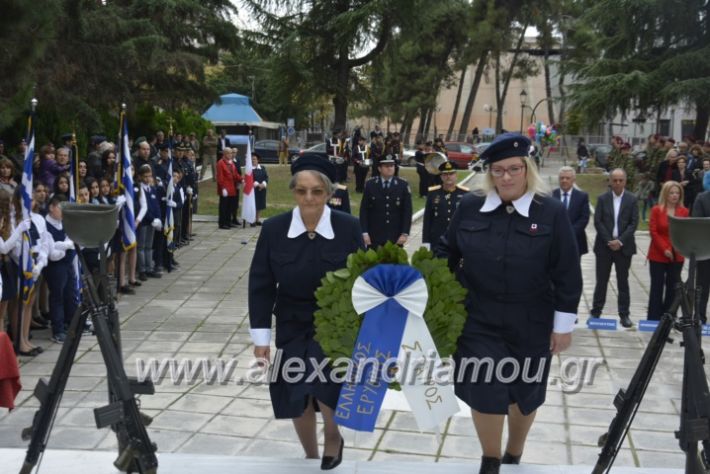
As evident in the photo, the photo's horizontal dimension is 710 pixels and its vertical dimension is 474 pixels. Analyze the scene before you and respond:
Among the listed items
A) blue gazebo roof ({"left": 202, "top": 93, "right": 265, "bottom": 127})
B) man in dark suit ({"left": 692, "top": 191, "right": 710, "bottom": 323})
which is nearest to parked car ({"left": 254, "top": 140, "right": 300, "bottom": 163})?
blue gazebo roof ({"left": 202, "top": 93, "right": 265, "bottom": 127})

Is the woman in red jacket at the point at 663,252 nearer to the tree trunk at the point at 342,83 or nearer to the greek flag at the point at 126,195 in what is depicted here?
the greek flag at the point at 126,195

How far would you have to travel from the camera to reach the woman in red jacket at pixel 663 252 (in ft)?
32.0

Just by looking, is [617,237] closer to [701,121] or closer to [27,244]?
[27,244]

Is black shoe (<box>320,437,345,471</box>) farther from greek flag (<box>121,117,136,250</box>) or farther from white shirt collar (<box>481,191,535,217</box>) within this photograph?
greek flag (<box>121,117,136,250</box>)

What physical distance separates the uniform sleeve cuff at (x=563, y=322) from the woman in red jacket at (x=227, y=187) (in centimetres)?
1509

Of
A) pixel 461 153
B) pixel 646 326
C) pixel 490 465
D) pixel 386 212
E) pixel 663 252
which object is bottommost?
pixel 646 326

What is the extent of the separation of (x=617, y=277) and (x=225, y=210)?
429 inches

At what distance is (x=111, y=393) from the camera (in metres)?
4.46

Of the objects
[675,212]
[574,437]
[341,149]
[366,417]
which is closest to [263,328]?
[366,417]

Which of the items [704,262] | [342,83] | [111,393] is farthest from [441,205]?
[342,83]

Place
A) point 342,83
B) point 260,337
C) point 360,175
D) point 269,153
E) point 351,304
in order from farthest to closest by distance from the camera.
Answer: point 269,153
point 342,83
point 360,175
point 260,337
point 351,304

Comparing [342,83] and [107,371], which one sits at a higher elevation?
[342,83]

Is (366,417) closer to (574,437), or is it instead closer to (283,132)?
(574,437)

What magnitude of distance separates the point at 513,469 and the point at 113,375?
2288mm
